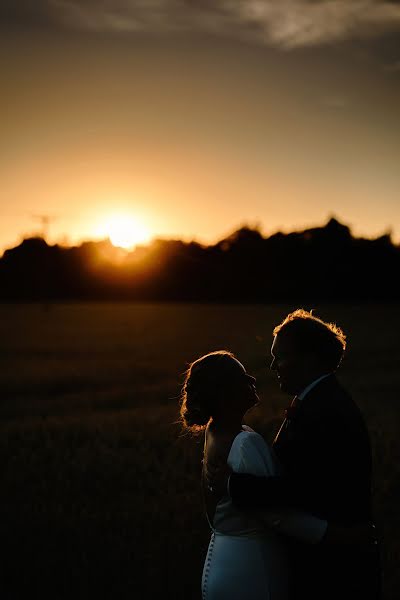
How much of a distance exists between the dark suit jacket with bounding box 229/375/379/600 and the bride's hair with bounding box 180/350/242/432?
308 mm

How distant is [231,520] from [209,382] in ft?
1.80

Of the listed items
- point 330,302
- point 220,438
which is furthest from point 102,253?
point 220,438

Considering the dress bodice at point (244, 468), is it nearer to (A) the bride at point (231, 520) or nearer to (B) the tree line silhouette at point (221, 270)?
(A) the bride at point (231, 520)

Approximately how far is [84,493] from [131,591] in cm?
230

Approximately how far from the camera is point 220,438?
8.61 feet

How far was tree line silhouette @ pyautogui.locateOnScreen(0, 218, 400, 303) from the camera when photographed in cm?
6050

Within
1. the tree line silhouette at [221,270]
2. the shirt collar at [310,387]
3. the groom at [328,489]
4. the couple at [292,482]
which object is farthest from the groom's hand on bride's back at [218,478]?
the tree line silhouette at [221,270]

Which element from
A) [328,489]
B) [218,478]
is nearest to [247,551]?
[218,478]

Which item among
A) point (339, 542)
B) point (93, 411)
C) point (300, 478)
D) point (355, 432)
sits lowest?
point (93, 411)

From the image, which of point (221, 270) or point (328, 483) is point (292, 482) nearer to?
point (328, 483)

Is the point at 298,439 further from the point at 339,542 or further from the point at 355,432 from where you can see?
the point at 339,542

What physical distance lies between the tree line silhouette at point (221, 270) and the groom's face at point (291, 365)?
5770cm

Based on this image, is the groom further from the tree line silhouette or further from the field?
the tree line silhouette

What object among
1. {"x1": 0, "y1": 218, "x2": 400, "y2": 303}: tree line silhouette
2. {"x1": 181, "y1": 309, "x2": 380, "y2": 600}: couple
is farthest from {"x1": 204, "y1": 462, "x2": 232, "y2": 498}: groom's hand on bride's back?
{"x1": 0, "y1": 218, "x2": 400, "y2": 303}: tree line silhouette
